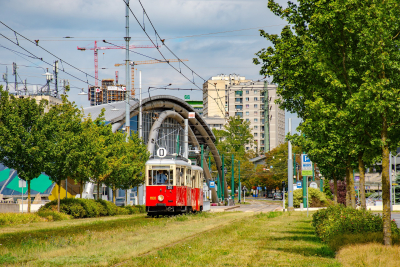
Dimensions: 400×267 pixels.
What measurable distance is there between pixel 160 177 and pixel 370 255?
18.4 meters

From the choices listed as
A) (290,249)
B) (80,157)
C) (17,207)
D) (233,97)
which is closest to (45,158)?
(80,157)

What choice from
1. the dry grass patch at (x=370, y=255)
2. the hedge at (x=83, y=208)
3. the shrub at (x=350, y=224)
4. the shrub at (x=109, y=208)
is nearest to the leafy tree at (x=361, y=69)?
the dry grass patch at (x=370, y=255)

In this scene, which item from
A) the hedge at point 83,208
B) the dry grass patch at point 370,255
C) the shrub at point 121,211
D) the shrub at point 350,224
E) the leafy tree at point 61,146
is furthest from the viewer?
the shrub at point 121,211

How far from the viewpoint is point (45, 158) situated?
25.0m

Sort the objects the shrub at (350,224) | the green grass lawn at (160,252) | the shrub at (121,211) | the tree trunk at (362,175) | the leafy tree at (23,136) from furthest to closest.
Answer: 1. the shrub at (121,211)
2. the leafy tree at (23,136)
3. the tree trunk at (362,175)
4. the shrub at (350,224)
5. the green grass lawn at (160,252)

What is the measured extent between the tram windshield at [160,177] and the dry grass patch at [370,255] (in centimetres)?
1683

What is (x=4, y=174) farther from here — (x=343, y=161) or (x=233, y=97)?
(x=233, y=97)

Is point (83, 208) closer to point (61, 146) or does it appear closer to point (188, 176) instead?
point (61, 146)

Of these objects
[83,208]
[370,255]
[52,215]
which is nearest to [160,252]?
[370,255]

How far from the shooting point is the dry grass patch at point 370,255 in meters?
8.90

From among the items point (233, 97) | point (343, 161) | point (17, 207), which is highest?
point (233, 97)

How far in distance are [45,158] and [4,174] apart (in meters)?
25.9

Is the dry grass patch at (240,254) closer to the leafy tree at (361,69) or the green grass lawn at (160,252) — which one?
the green grass lawn at (160,252)

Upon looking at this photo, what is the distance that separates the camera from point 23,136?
2430 cm
